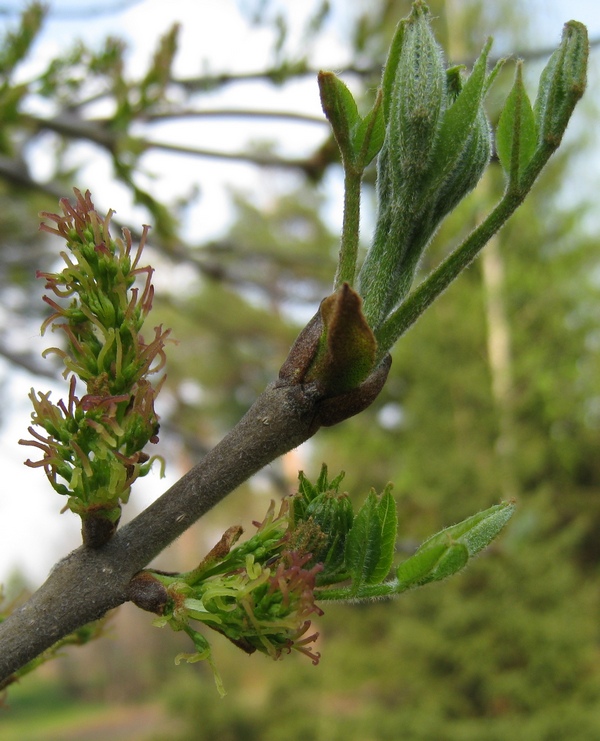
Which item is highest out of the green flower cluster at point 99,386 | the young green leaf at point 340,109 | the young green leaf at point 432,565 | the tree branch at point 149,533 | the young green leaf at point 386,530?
the young green leaf at point 340,109

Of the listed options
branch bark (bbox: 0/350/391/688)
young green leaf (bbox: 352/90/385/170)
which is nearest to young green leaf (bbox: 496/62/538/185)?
young green leaf (bbox: 352/90/385/170)

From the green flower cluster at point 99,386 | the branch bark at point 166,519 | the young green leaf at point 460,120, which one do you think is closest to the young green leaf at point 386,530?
the branch bark at point 166,519

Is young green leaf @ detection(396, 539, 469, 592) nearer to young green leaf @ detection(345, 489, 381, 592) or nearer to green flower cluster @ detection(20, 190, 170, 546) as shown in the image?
young green leaf @ detection(345, 489, 381, 592)

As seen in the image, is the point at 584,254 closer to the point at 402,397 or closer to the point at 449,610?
the point at 402,397

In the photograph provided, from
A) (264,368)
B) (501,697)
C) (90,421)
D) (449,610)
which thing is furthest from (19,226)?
(264,368)

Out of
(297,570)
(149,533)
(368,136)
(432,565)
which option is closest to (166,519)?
(149,533)

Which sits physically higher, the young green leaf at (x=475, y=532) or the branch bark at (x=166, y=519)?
the branch bark at (x=166, y=519)

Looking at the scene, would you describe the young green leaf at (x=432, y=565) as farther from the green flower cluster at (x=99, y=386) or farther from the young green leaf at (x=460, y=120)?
the young green leaf at (x=460, y=120)
